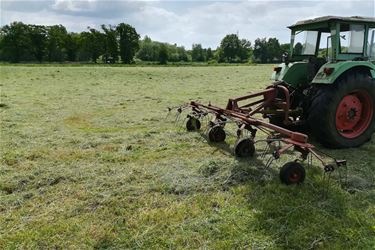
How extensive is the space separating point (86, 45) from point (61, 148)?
208ft

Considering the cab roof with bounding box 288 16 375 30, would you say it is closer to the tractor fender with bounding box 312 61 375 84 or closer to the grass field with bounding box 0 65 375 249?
the tractor fender with bounding box 312 61 375 84

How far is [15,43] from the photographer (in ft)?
206

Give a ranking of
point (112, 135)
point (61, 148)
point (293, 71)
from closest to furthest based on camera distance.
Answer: point (61, 148) < point (293, 71) < point (112, 135)

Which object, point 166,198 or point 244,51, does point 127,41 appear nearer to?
point 244,51

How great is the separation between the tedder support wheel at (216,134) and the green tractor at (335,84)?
0.98 meters

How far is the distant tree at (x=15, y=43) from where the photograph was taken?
62.5 meters

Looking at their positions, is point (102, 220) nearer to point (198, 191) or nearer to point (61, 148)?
point (198, 191)

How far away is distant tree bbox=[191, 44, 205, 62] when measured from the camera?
8888cm

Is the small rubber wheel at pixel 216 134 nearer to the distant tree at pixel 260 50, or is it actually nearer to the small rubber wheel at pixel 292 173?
the small rubber wheel at pixel 292 173

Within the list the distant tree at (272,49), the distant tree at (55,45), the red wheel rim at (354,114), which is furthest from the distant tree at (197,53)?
the red wheel rim at (354,114)

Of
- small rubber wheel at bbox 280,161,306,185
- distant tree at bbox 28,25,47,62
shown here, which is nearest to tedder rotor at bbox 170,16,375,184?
small rubber wheel at bbox 280,161,306,185

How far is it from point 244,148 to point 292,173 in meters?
1.14

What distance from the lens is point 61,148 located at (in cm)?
602

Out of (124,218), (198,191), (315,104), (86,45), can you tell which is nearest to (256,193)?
(198,191)
